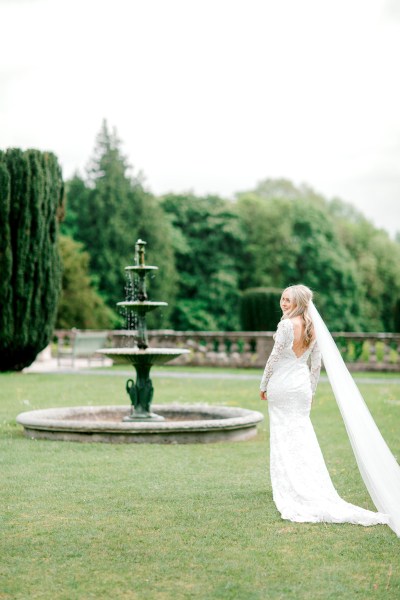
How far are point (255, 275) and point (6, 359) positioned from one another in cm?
2956

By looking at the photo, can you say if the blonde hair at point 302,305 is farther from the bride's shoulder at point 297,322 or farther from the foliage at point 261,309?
the foliage at point 261,309

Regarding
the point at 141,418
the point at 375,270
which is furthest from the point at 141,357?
the point at 375,270

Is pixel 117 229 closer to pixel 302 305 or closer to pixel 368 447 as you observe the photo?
pixel 302 305

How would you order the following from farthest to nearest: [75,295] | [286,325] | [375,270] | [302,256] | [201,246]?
[375,270] → [302,256] → [201,246] → [75,295] → [286,325]

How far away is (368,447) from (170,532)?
166 cm

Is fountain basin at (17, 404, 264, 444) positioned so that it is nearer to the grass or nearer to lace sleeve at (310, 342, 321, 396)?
the grass

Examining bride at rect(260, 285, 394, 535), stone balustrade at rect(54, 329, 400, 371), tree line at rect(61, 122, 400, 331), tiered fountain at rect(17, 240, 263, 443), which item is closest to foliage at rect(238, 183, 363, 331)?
tree line at rect(61, 122, 400, 331)

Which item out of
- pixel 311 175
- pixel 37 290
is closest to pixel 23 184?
pixel 37 290

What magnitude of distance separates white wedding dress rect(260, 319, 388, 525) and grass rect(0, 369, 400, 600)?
0.21 m

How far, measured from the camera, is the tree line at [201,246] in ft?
160

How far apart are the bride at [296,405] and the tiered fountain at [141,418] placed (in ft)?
11.0

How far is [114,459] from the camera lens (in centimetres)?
917

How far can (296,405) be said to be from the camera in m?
7.11

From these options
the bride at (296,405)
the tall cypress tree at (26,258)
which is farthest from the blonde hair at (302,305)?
the tall cypress tree at (26,258)
